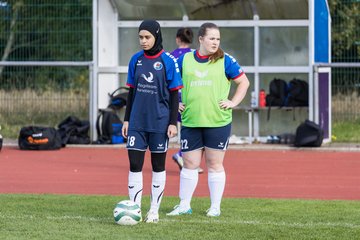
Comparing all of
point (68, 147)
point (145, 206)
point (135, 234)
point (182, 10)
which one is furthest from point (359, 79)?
point (135, 234)

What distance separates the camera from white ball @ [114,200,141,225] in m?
9.38

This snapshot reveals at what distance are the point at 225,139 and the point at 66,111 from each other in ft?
35.1

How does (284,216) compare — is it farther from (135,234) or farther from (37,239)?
(37,239)

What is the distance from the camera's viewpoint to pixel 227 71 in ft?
33.2

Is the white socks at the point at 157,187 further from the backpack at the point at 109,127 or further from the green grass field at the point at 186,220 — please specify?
the backpack at the point at 109,127

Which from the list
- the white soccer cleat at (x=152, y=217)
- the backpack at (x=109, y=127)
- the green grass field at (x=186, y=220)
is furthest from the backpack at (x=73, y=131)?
the white soccer cleat at (x=152, y=217)

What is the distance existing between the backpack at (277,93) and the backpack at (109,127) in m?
3.04

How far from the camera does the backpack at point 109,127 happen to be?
19203 millimetres

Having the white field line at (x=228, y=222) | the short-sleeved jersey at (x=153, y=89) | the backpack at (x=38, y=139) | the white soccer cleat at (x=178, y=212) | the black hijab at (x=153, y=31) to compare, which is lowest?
the white field line at (x=228, y=222)

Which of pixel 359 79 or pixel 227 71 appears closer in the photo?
pixel 227 71

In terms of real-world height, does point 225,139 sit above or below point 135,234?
above

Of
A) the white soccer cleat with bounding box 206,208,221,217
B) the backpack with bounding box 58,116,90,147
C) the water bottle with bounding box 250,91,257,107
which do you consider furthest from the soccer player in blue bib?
the water bottle with bounding box 250,91,257,107

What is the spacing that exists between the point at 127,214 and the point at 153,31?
70.7 inches

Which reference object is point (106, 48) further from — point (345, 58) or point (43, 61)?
point (345, 58)
